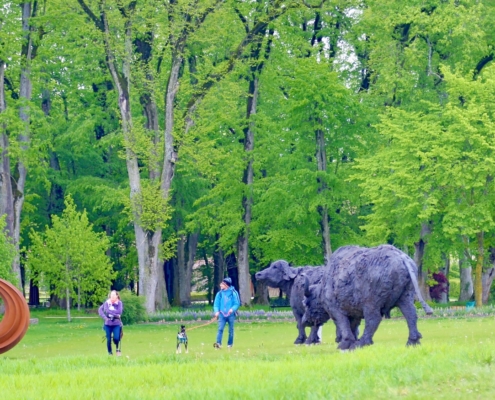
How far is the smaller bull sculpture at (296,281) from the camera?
872 inches

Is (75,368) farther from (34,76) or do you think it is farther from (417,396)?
(34,76)

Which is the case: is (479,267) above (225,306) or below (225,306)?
above

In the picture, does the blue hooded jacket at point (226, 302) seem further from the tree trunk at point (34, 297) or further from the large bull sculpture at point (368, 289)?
the tree trunk at point (34, 297)

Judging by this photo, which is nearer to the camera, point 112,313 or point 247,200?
point 112,313

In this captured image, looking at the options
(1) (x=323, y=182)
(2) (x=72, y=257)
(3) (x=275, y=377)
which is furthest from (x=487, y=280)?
→ (3) (x=275, y=377)

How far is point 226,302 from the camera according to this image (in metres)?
21.3

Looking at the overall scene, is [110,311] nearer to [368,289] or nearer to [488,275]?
[368,289]

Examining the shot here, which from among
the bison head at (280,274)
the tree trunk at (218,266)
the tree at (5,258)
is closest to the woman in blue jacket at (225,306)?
the bison head at (280,274)

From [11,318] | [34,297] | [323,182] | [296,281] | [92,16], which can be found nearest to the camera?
[11,318]

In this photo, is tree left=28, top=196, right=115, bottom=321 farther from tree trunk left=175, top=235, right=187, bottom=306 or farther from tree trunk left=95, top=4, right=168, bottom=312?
tree trunk left=175, top=235, right=187, bottom=306

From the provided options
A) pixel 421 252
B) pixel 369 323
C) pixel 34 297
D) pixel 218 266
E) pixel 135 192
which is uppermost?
pixel 135 192

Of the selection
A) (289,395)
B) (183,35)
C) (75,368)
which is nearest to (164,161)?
(183,35)

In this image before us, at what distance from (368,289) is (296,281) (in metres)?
6.12

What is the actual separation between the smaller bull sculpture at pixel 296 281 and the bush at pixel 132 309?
45.2 ft
